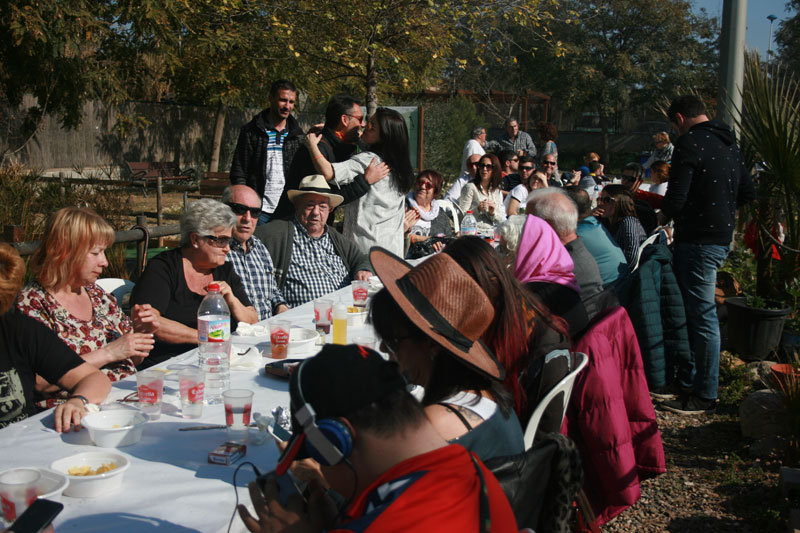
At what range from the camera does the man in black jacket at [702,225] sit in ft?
15.6

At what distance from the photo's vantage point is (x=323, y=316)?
3.30m

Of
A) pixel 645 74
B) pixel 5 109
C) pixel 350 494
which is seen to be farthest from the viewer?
pixel 645 74

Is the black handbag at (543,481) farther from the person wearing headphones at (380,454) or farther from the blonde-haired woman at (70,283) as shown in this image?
the blonde-haired woman at (70,283)

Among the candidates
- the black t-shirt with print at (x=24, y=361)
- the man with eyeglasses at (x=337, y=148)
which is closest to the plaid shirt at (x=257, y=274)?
the man with eyeglasses at (x=337, y=148)

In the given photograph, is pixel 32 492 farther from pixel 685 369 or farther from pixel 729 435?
pixel 685 369

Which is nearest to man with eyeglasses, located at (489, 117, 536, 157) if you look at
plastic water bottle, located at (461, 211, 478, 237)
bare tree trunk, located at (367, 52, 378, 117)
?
bare tree trunk, located at (367, 52, 378, 117)

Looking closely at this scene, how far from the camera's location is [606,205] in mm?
5984

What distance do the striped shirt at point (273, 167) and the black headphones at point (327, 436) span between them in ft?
15.2

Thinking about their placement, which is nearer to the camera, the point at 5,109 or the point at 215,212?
the point at 215,212

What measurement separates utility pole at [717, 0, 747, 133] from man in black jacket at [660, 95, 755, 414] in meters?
1.84

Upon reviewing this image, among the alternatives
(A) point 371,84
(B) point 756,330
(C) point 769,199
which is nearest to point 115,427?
(B) point 756,330

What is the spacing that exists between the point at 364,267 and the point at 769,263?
145 inches

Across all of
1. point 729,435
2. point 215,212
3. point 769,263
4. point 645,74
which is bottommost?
point 729,435

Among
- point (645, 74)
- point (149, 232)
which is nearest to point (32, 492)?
point (149, 232)
